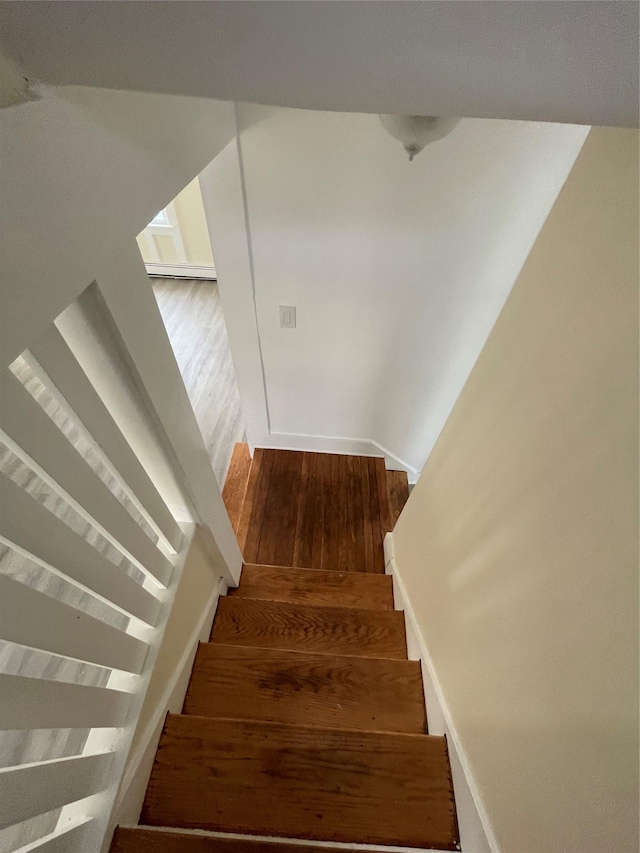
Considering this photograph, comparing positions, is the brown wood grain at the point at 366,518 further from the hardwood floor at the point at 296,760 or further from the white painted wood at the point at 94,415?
the white painted wood at the point at 94,415

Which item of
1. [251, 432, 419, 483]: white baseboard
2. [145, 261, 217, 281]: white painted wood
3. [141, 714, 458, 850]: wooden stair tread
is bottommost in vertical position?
[141, 714, 458, 850]: wooden stair tread

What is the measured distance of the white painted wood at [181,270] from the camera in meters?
4.23

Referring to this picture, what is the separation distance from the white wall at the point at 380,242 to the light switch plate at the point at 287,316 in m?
0.03

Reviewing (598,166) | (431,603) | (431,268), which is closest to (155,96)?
(598,166)

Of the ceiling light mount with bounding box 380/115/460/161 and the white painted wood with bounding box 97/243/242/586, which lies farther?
the ceiling light mount with bounding box 380/115/460/161

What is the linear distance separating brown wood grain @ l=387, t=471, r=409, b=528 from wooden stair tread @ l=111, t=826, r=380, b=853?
5.44ft

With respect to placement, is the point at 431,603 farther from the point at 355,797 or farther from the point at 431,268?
the point at 431,268

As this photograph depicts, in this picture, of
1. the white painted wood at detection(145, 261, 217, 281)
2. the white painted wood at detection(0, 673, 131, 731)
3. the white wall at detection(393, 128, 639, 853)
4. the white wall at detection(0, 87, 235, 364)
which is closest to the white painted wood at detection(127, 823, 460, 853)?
the white wall at detection(393, 128, 639, 853)

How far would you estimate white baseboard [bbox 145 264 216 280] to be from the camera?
4227 millimetres

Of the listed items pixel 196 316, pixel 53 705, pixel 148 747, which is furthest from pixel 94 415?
pixel 196 316

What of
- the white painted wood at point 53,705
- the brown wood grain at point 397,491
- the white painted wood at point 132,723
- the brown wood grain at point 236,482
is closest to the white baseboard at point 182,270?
the brown wood grain at point 236,482

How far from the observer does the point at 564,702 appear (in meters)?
0.65

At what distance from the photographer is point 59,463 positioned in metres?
0.60

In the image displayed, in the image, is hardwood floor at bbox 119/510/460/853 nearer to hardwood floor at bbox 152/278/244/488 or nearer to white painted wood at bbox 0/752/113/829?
white painted wood at bbox 0/752/113/829
